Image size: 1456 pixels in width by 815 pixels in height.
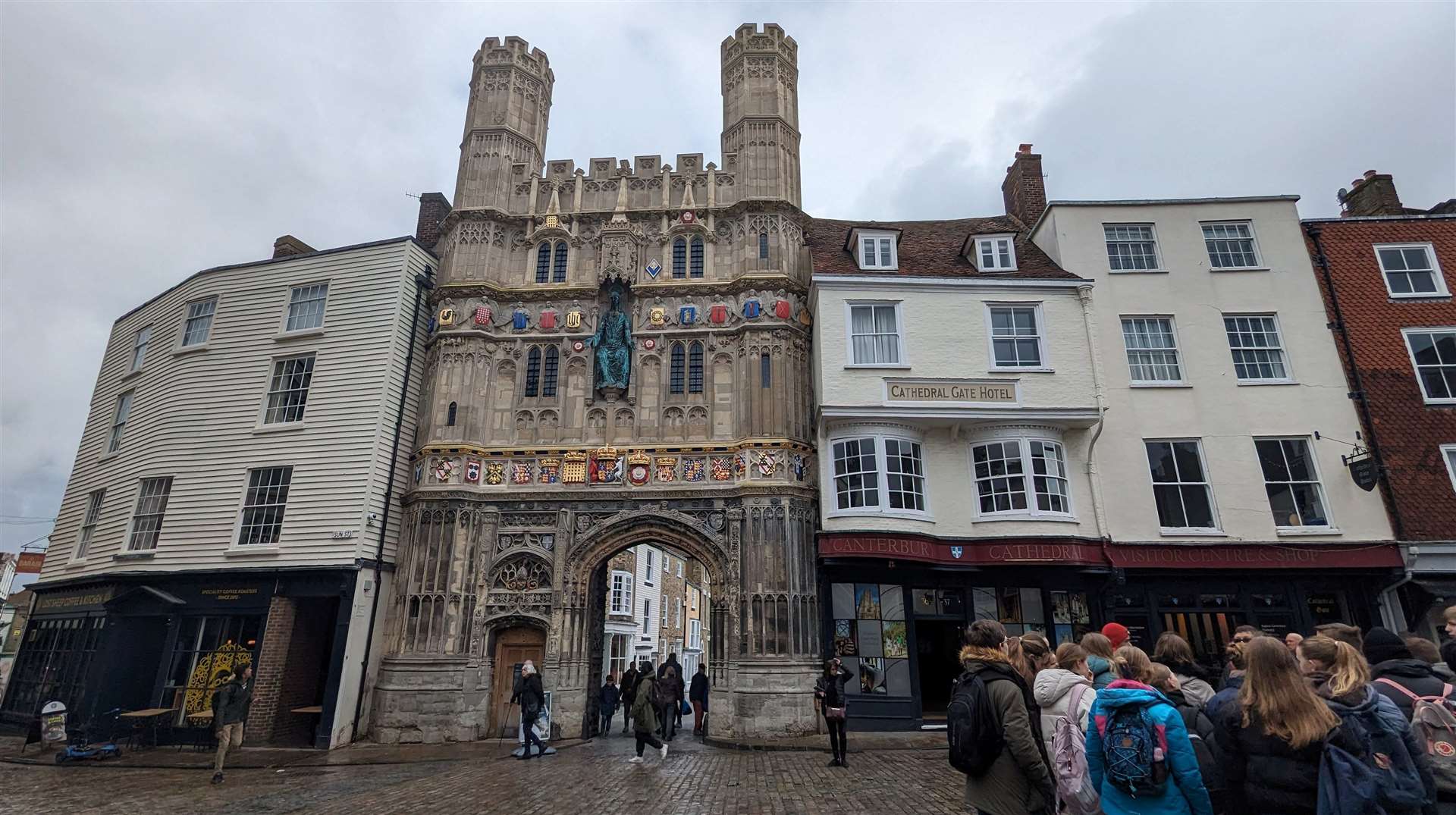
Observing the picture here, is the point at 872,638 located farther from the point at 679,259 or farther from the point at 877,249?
the point at 679,259

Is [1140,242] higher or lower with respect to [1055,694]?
higher

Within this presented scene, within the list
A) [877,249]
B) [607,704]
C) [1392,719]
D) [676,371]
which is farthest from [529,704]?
[877,249]

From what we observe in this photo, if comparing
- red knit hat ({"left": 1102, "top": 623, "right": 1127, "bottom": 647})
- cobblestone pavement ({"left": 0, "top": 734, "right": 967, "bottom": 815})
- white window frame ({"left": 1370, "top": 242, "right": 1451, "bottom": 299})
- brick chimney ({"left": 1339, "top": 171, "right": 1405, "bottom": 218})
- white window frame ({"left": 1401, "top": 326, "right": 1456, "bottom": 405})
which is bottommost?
cobblestone pavement ({"left": 0, "top": 734, "right": 967, "bottom": 815})

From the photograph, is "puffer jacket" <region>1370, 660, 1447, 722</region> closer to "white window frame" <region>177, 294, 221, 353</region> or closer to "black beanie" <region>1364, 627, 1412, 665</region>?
"black beanie" <region>1364, 627, 1412, 665</region>

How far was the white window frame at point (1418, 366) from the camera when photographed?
715 inches

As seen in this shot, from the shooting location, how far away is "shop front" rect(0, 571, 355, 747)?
59.8ft

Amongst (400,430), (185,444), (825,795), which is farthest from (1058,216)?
(185,444)

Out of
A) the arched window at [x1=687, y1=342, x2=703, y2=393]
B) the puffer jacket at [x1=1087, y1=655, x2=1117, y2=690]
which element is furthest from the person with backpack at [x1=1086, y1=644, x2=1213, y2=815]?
the arched window at [x1=687, y1=342, x2=703, y2=393]

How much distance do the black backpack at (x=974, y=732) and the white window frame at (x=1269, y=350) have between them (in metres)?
17.9

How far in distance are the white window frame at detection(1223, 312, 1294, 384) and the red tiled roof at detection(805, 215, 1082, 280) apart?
426 cm

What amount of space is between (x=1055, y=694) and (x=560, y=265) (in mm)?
20121

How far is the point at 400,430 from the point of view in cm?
2084

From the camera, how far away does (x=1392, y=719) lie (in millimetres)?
4059

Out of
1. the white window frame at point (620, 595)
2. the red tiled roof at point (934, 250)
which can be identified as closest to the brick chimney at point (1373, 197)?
the red tiled roof at point (934, 250)
